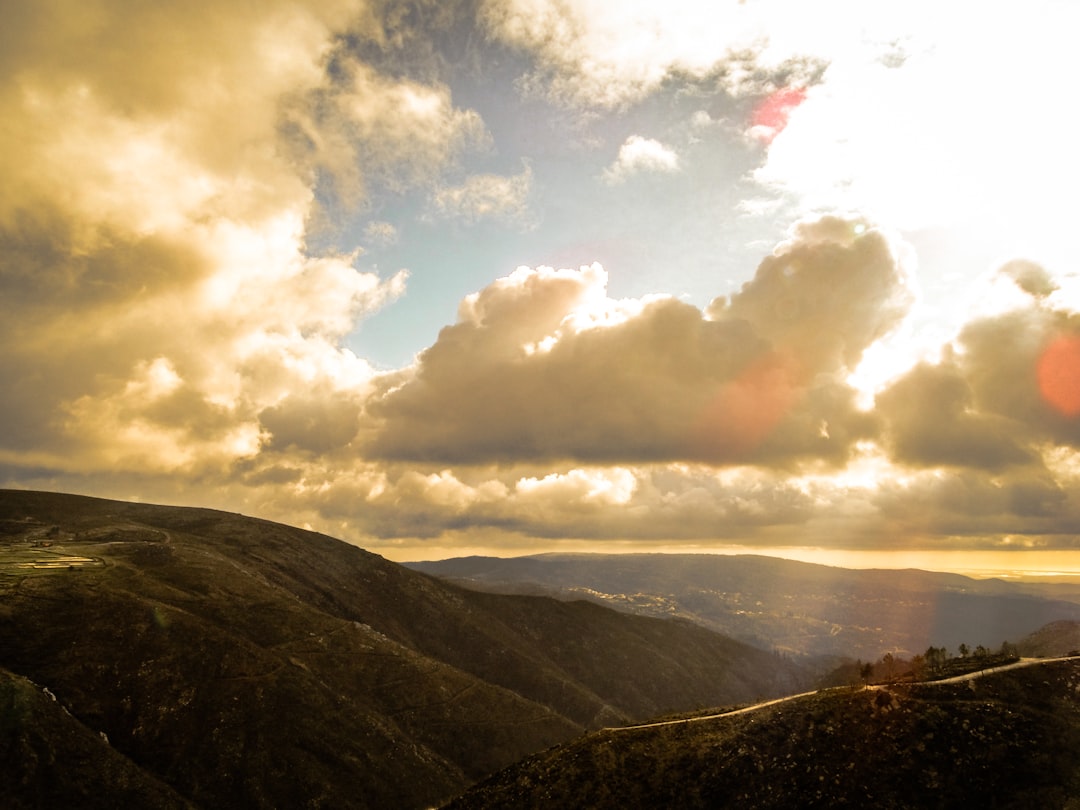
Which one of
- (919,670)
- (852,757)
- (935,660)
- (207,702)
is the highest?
(919,670)

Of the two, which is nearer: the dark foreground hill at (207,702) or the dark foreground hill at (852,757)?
the dark foreground hill at (852,757)

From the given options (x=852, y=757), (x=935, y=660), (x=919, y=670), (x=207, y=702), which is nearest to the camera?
(x=852, y=757)

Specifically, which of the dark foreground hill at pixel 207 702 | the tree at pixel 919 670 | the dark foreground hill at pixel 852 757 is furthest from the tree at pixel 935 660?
the dark foreground hill at pixel 207 702

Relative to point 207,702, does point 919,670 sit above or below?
above

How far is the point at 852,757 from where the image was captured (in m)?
43.6

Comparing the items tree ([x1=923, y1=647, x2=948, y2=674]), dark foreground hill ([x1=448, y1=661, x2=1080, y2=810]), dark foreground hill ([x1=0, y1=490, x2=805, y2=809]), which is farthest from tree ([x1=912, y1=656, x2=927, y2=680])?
dark foreground hill ([x1=0, y1=490, x2=805, y2=809])

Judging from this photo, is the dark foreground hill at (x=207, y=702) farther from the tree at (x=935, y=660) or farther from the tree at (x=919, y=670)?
the tree at (x=935, y=660)

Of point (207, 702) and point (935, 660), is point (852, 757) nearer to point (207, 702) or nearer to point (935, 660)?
point (935, 660)

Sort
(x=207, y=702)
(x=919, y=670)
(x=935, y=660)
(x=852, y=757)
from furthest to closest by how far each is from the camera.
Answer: (x=207, y=702) < (x=935, y=660) < (x=919, y=670) < (x=852, y=757)

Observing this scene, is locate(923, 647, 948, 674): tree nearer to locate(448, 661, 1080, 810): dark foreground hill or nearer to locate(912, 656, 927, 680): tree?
locate(912, 656, 927, 680): tree

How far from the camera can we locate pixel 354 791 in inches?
3991

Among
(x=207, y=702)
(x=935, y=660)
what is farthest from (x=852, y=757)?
(x=207, y=702)

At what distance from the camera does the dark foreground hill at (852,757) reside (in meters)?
39.8

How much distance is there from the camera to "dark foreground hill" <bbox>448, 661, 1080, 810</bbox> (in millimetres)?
39812
